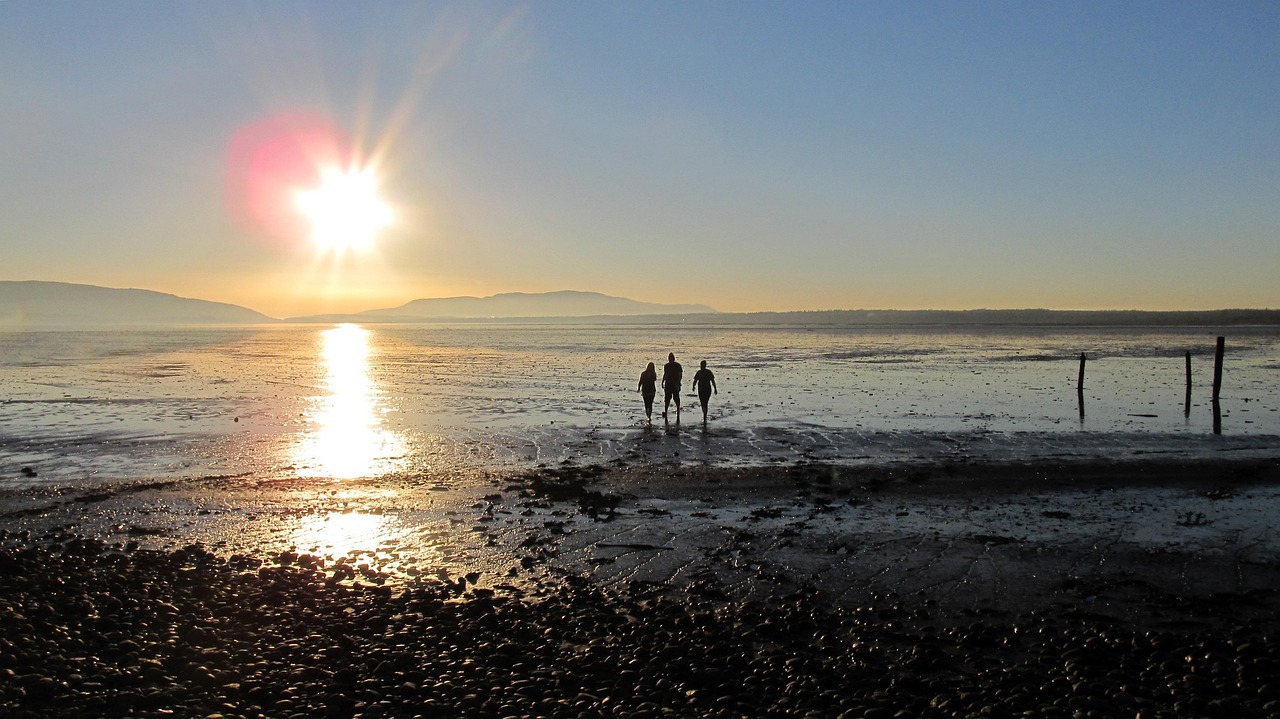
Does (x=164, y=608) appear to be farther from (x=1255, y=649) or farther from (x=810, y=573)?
(x=1255, y=649)

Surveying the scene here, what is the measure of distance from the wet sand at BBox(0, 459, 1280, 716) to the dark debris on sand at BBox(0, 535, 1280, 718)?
31 millimetres

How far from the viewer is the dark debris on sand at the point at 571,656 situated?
6.16 m

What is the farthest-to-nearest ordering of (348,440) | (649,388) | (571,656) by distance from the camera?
1. (649,388)
2. (348,440)
3. (571,656)

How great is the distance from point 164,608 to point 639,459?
11106mm

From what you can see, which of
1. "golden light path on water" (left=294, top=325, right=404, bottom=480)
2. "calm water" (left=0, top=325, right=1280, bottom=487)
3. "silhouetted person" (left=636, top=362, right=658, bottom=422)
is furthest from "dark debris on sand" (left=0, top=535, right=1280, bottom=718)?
"silhouetted person" (left=636, top=362, right=658, bottom=422)

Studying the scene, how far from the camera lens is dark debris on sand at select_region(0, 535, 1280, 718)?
6160 mm

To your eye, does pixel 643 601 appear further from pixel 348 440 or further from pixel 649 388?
pixel 649 388

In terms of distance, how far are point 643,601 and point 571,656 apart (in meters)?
1.74

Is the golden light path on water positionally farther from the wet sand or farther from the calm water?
the wet sand

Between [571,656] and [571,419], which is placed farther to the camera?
[571,419]

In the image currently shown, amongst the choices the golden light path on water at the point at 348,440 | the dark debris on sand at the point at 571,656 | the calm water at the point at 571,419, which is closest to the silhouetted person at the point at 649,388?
the calm water at the point at 571,419

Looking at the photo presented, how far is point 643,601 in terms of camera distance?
28.4 ft

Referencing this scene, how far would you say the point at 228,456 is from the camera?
1891 cm

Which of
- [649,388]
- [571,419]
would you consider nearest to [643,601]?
[649,388]
